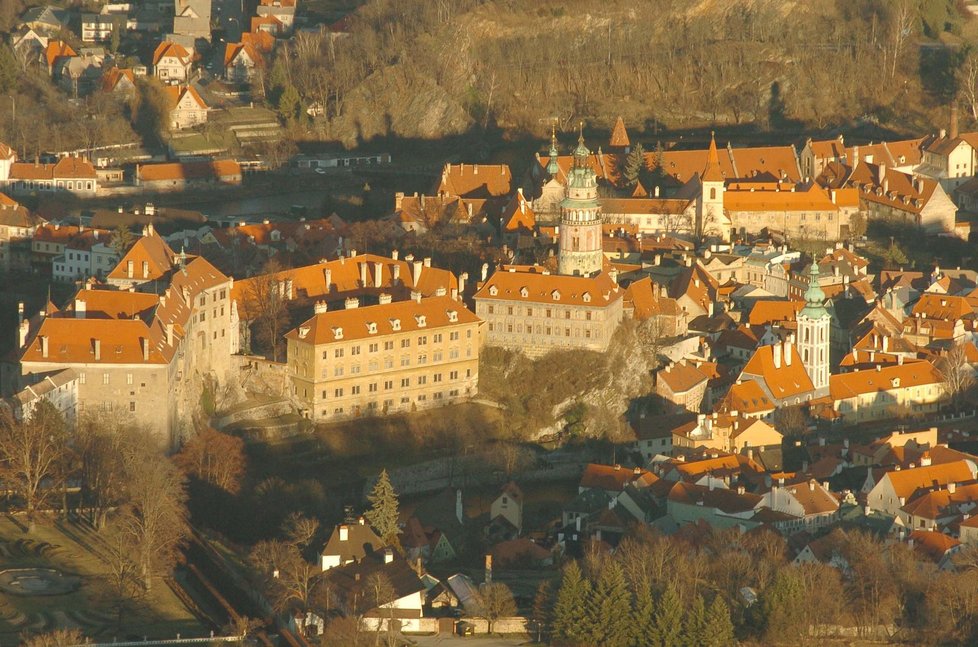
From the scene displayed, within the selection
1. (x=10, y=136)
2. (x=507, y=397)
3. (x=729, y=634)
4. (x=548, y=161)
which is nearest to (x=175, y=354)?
(x=507, y=397)

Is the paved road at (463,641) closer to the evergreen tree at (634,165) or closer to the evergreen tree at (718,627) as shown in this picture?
the evergreen tree at (718,627)

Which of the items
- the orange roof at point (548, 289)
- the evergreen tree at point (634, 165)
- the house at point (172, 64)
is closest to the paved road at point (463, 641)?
the orange roof at point (548, 289)

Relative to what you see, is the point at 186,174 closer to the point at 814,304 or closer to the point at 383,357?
the point at 383,357

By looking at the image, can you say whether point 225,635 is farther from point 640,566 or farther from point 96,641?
point 640,566

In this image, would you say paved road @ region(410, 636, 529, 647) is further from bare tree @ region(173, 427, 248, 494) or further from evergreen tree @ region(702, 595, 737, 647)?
bare tree @ region(173, 427, 248, 494)

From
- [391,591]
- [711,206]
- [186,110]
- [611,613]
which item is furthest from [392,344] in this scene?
[186,110]

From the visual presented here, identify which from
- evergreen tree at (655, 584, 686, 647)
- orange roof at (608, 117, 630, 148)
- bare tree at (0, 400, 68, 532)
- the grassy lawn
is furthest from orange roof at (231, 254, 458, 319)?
orange roof at (608, 117, 630, 148)
